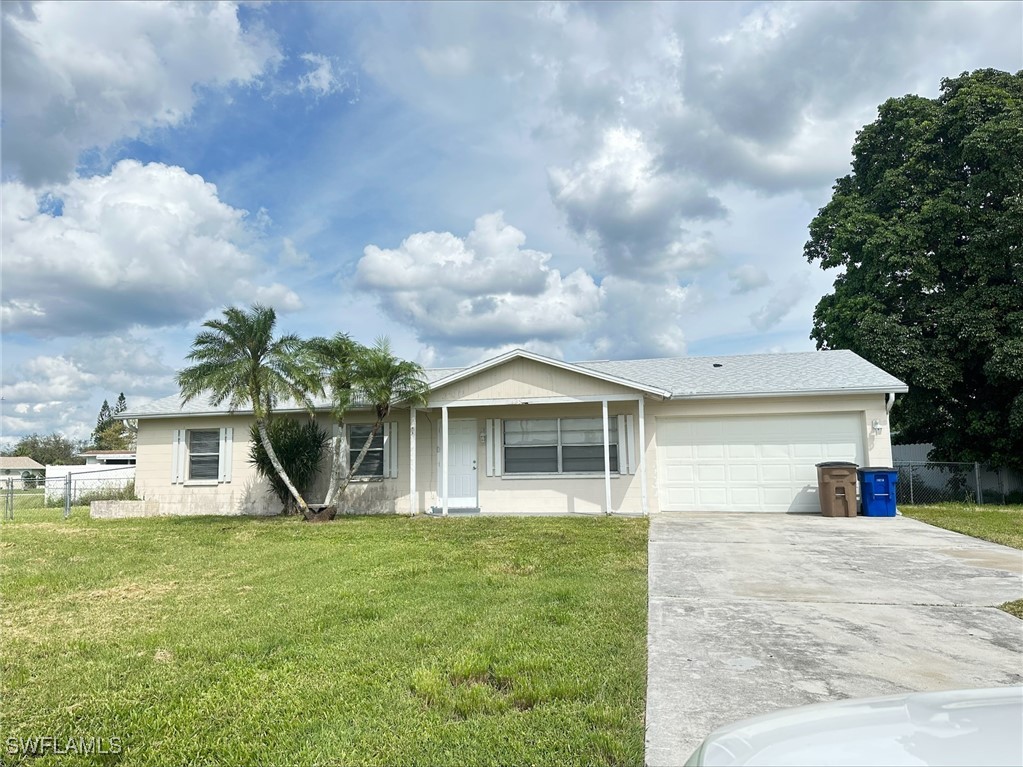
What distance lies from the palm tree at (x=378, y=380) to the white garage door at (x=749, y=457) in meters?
5.77

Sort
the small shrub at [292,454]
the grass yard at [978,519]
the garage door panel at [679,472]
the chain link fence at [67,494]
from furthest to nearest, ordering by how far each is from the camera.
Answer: the chain link fence at [67,494] → the small shrub at [292,454] → the garage door panel at [679,472] → the grass yard at [978,519]

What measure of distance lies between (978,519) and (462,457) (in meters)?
10.6

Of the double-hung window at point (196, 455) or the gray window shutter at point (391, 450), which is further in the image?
the double-hung window at point (196, 455)

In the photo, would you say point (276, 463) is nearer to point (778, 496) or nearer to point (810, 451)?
point (778, 496)

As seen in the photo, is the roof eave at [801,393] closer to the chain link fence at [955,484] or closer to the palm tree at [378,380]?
the chain link fence at [955,484]

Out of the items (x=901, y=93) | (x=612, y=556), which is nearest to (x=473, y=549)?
(x=612, y=556)

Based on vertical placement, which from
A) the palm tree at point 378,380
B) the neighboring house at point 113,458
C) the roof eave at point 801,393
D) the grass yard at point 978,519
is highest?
the palm tree at point 378,380

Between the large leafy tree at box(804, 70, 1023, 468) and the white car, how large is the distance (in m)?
17.9

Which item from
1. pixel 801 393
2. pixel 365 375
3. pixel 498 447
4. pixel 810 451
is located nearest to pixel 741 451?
pixel 810 451

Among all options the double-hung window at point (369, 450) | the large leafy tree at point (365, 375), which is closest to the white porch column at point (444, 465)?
the large leafy tree at point (365, 375)

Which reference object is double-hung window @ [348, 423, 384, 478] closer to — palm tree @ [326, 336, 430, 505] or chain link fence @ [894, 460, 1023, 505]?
palm tree @ [326, 336, 430, 505]

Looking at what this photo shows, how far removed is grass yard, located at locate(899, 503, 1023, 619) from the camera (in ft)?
31.7

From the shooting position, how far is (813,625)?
16.5 ft

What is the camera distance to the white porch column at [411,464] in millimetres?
14328
